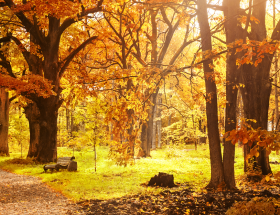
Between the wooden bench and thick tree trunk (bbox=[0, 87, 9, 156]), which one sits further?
thick tree trunk (bbox=[0, 87, 9, 156])

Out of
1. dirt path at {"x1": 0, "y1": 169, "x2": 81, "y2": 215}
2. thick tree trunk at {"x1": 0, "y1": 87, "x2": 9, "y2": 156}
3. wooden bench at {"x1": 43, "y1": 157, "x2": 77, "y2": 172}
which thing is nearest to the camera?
dirt path at {"x1": 0, "y1": 169, "x2": 81, "y2": 215}

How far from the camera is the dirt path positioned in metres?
5.79

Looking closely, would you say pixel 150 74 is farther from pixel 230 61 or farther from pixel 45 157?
pixel 45 157

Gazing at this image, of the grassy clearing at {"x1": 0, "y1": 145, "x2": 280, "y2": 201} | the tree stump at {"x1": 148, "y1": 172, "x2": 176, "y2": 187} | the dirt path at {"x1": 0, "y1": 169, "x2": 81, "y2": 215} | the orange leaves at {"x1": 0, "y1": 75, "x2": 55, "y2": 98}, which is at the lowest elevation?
the dirt path at {"x1": 0, "y1": 169, "x2": 81, "y2": 215}

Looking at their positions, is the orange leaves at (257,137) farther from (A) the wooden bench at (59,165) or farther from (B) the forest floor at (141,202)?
(A) the wooden bench at (59,165)

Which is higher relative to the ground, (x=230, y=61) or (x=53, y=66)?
(x=53, y=66)

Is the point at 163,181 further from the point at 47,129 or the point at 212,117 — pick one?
the point at 47,129

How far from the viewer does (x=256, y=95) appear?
806 cm

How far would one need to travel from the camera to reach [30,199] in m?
6.83

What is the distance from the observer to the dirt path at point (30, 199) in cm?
579

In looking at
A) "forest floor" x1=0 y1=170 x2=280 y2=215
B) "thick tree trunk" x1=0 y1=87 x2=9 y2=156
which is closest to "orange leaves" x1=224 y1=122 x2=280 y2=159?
"forest floor" x1=0 y1=170 x2=280 y2=215

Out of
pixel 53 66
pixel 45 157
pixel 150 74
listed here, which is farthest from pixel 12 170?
pixel 150 74

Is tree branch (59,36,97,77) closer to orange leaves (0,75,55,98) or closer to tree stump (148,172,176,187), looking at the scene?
orange leaves (0,75,55,98)

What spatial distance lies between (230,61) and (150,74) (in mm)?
2797
